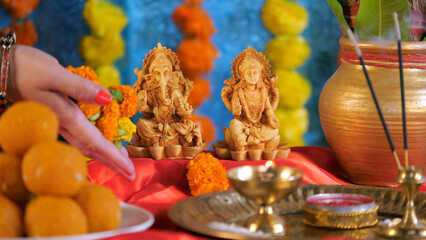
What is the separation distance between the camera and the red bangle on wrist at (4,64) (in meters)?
1.01

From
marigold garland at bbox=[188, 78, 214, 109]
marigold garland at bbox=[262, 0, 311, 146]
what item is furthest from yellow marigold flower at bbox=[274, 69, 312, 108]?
marigold garland at bbox=[188, 78, 214, 109]

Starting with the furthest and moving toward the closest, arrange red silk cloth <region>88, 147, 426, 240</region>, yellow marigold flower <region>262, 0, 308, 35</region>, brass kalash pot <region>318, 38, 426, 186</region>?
yellow marigold flower <region>262, 0, 308, 35</region>, brass kalash pot <region>318, 38, 426, 186</region>, red silk cloth <region>88, 147, 426, 240</region>

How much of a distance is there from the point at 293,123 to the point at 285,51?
250 millimetres

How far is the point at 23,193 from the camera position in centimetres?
83

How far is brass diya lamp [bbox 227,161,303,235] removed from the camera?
0.95 m

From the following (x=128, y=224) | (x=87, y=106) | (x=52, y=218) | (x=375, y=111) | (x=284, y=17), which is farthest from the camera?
(x=284, y=17)

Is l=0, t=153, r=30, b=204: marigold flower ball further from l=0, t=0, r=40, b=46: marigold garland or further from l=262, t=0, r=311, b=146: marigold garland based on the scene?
l=262, t=0, r=311, b=146: marigold garland

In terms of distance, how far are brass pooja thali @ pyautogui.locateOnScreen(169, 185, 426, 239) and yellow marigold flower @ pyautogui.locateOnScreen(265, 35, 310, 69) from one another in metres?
0.95

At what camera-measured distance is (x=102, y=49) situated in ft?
6.56

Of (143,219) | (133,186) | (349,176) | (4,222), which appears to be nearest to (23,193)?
(4,222)

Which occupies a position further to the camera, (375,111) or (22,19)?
(22,19)

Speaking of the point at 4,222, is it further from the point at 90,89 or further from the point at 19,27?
the point at 19,27

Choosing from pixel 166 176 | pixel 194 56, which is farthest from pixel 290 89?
pixel 166 176

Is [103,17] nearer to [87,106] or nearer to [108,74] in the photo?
[108,74]
